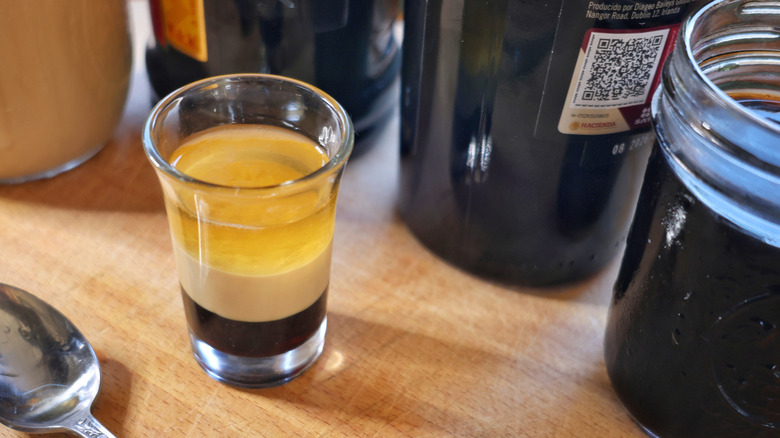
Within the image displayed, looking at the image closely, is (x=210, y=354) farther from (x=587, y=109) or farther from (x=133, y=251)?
(x=587, y=109)

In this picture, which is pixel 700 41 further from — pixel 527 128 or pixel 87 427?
pixel 87 427

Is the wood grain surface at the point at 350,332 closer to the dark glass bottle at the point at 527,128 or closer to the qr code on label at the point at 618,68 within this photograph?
the dark glass bottle at the point at 527,128

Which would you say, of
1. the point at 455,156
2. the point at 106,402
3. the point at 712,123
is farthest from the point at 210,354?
the point at 712,123

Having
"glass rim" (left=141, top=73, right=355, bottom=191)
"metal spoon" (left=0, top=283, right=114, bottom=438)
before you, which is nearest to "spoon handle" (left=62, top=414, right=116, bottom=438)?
"metal spoon" (left=0, top=283, right=114, bottom=438)

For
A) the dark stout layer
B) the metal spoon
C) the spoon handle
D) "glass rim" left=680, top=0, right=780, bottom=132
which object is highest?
"glass rim" left=680, top=0, right=780, bottom=132

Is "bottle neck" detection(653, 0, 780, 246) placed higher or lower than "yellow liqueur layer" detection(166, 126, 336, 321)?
higher

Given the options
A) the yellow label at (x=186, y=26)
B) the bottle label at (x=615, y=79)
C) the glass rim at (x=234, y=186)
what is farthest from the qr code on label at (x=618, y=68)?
the yellow label at (x=186, y=26)

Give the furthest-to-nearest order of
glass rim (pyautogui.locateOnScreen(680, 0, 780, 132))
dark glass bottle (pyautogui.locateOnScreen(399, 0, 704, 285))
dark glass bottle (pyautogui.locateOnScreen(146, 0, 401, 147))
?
dark glass bottle (pyautogui.locateOnScreen(146, 0, 401, 147)) < dark glass bottle (pyautogui.locateOnScreen(399, 0, 704, 285)) < glass rim (pyautogui.locateOnScreen(680, 0, 780, 132))

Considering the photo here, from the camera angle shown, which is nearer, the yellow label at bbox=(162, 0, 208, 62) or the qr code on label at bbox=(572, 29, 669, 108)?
the qr code on label at bbox=(572, 29, 669, 108)

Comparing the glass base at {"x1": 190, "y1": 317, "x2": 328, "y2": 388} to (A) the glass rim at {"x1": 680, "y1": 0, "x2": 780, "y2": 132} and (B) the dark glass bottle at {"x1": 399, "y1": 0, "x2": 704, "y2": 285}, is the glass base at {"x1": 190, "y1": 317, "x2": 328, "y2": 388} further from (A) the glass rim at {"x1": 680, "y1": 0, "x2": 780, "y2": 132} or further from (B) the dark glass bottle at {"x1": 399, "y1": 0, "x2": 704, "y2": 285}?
(A) the glass rim at {"x1": 680, "y1": 0, "x2": 780, "y2": 132}
